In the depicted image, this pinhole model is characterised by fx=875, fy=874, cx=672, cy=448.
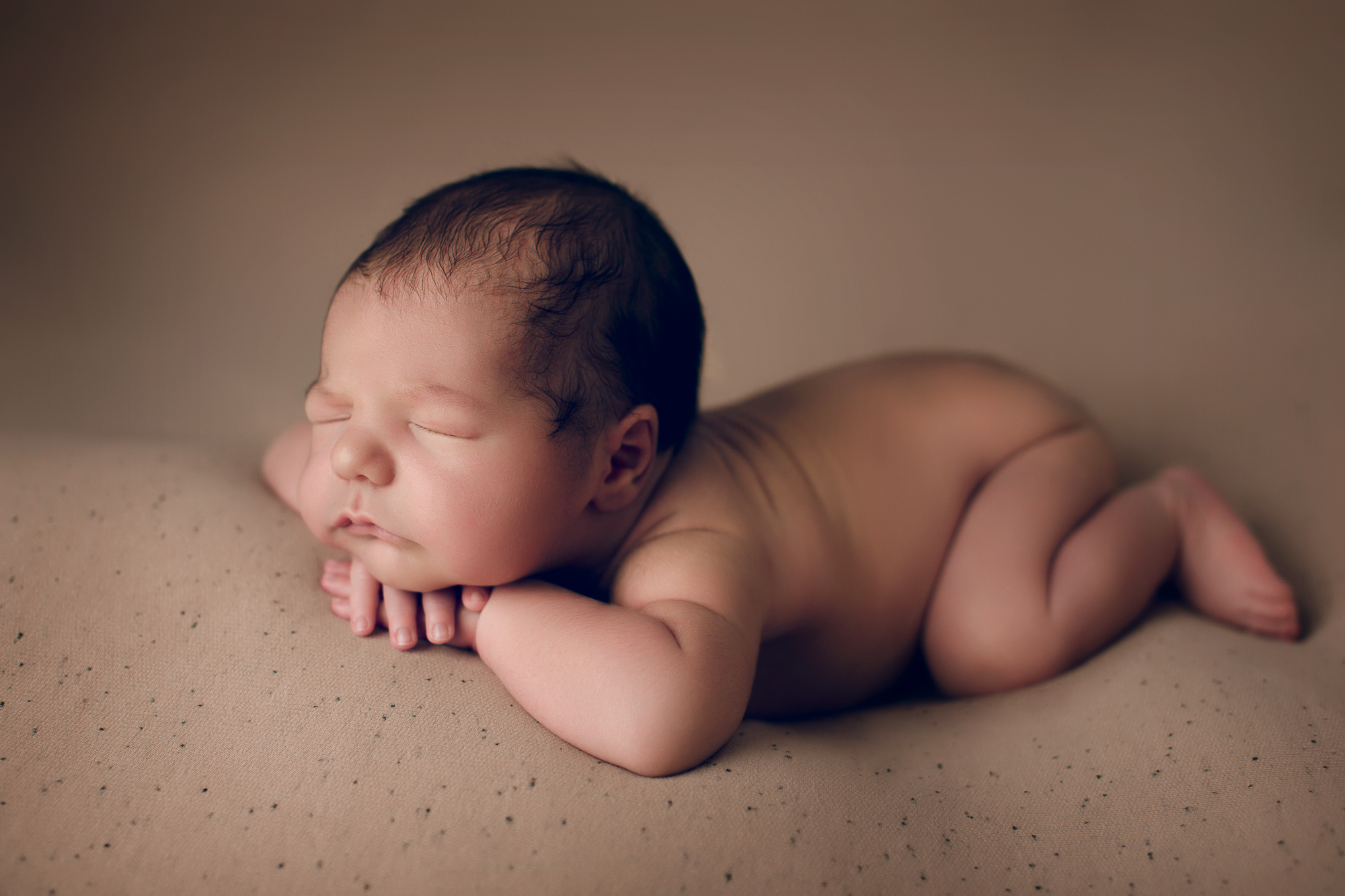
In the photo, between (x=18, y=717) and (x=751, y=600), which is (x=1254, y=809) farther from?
(x=18, y=717)

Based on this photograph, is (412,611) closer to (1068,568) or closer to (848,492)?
(848,492)

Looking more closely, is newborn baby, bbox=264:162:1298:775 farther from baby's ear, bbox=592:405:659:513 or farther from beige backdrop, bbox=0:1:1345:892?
beige backdrop, bbox=0:1:1345:892

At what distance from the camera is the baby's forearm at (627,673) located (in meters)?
0.64

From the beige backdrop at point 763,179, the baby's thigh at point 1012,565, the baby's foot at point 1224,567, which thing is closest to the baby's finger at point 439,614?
the baby's thigh at point 1012,565

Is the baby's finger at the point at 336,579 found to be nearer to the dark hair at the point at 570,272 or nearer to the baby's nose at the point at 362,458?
the baby's nose at the point at 362,458

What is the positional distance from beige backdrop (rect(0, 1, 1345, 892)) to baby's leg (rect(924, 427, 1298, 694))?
8.0 inches

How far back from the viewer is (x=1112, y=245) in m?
1.64

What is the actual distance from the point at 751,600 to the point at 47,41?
155 centimetres

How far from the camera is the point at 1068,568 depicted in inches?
39.1

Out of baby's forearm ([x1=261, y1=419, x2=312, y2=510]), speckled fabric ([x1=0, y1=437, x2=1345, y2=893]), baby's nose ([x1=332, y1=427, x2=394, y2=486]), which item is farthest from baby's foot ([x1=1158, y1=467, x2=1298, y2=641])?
baby's forearm ([x1=261, y1=419, x2=312, y2=510])

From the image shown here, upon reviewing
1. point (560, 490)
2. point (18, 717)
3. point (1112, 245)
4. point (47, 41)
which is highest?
point (47, 41)

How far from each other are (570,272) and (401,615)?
34 cm

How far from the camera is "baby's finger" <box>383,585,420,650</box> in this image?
2.50 ft

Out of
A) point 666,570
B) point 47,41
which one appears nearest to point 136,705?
point 666,570
